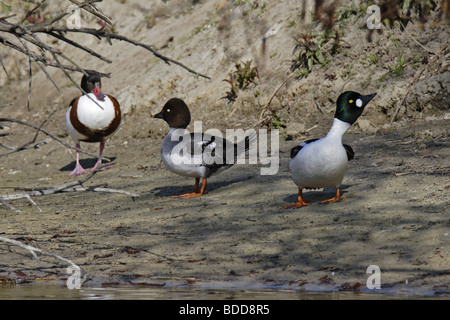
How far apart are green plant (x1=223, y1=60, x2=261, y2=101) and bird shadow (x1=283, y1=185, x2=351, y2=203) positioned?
4.96 metres

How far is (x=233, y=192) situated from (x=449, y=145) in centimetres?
280

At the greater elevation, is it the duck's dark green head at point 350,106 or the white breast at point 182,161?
the duck's dark green head at point 350,106

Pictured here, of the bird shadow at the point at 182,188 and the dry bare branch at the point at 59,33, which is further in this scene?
the bird shadow at the point at 182,188

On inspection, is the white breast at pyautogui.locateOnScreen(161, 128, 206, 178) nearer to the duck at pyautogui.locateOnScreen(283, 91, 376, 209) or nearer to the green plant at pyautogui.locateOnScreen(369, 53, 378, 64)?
the duck at pyautogui.locateOnScreen(283, 91, 376, 209)

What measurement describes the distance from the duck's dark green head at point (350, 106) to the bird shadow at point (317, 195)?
86cm

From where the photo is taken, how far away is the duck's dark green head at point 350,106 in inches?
281

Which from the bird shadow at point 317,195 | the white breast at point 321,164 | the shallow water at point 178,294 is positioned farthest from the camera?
the bird shadow at point 317,195

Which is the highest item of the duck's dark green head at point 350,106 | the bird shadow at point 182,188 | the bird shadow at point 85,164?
the bird shadow at point 85,164

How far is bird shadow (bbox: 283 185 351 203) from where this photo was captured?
7.47 meters

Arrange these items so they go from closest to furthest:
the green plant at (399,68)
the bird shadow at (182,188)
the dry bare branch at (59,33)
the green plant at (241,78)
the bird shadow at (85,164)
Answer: the dry bare branch at (59,33) → the bird shadow at (182,188) → the green plant at (399,68) → the bird shadow at (85,164) → the green plant at (241,78)

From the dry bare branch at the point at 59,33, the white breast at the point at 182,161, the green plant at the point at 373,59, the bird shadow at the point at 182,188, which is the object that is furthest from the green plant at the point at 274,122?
the dry bare branch at the point at 59,33

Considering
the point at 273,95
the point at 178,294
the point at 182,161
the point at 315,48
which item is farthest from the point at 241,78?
the point at 178,294

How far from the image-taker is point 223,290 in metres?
5.00

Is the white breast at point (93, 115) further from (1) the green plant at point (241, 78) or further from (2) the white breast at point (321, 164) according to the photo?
(2) the white breast at point (321, 164)
